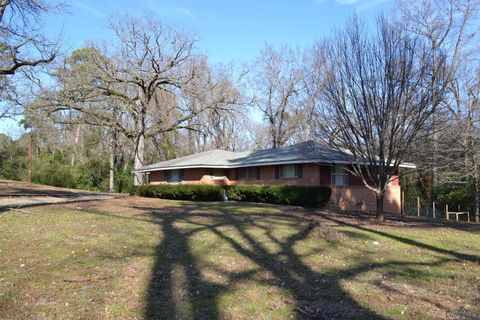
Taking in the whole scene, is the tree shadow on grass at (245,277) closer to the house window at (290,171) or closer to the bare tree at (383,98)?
the bare tree at (383,98)

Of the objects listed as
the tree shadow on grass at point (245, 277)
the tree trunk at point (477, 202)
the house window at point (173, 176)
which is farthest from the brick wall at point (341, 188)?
the tree shadow on grass at point (245, 277)

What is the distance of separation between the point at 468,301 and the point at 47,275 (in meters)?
6.23

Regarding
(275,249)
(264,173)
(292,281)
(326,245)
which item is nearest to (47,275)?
(292,281)

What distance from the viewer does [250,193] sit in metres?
23.2

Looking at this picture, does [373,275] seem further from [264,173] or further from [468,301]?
[264,173]

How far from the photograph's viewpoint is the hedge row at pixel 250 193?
20391mm

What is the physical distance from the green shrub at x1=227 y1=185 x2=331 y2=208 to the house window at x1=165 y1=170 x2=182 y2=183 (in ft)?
21.4

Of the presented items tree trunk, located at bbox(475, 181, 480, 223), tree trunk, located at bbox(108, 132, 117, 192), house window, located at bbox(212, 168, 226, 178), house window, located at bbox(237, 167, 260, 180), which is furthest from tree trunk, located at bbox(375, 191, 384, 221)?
tree trunk, located at bbox(108, 132, 117, 192)

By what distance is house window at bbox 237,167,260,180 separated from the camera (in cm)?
2598

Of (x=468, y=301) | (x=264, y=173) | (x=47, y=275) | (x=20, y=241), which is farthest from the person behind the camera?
(x=264, y=173)

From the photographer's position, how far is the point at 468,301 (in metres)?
5.90

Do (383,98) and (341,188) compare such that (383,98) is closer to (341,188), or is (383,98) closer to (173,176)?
(341,188)

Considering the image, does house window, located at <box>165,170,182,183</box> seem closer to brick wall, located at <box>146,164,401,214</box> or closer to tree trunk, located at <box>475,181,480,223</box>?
brick wall, located at <box>146,164,401,214</box>

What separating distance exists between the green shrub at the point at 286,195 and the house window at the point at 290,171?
199 cm
